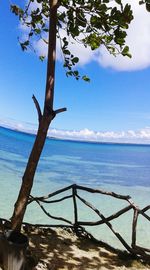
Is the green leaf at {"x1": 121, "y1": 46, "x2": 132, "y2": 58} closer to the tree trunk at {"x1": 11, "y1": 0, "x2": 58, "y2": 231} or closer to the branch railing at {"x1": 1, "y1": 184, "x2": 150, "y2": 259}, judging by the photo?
the tree trunk at {"x1": 11, "y1": 0, "x2": 58, "y2": 231}

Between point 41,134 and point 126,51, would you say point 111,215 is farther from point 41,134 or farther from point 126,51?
point 126,51

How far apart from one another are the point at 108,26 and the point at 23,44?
2132mm

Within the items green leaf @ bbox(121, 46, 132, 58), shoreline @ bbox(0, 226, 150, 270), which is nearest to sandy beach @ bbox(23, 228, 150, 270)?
shoreline @ bbox(0, 226, 150, 270)

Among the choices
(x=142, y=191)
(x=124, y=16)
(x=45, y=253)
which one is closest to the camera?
(x=124, y=16)

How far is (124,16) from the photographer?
16.0 ft

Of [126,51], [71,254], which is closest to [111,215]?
[71,254]

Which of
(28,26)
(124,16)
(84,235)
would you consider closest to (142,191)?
(84,235)

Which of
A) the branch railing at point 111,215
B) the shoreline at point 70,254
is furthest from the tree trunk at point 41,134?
the branch railing at point 111,215

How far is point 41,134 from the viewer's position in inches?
225

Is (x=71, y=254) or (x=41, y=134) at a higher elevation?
(x=41, y=134)

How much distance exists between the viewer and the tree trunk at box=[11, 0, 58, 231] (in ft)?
18.4

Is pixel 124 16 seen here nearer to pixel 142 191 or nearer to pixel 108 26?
pixel 108 26

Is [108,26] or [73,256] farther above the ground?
[108,26]

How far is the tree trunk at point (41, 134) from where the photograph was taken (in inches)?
221
